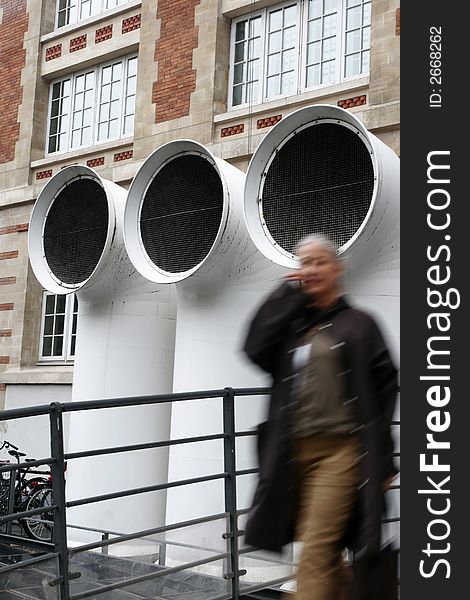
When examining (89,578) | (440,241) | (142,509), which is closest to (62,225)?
(142,509)

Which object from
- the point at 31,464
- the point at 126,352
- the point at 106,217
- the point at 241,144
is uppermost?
the point at 241,144

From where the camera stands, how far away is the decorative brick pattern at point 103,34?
15.6m

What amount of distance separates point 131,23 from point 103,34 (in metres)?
0.76

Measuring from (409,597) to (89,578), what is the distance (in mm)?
3365

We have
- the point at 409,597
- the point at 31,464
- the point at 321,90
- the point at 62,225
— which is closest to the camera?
the point at 409,597

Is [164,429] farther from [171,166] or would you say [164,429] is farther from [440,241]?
[440,241]

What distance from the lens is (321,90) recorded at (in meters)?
12.0

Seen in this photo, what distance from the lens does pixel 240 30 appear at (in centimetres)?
1378

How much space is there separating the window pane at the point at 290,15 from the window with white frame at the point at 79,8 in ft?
12.8

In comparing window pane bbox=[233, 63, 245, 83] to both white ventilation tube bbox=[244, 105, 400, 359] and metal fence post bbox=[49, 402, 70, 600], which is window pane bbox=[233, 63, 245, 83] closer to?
white ventilation tube bbox=[244, 105, 400, 359]

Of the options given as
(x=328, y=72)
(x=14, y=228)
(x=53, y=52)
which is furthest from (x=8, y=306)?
(x=328, y=72)

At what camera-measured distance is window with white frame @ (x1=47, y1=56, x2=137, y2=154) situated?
50.4ft

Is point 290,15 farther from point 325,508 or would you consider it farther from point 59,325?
point 325,508

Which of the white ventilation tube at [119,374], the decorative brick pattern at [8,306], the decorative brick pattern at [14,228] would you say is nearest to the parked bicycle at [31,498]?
the white ventilation tube at [119,374]
